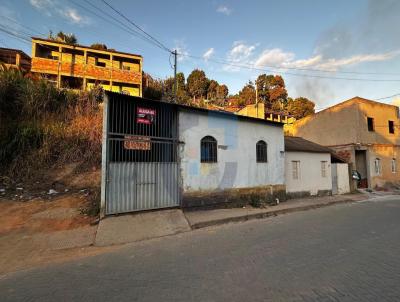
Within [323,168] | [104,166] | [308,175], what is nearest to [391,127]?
[323,168]

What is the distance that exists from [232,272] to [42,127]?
1235 centimetres

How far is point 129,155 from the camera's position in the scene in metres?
8.53

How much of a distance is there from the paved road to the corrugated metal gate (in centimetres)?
236

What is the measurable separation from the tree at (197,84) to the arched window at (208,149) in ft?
109

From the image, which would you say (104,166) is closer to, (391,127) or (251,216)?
(251,216)

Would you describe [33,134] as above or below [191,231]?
above

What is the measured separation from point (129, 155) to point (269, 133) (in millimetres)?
7575

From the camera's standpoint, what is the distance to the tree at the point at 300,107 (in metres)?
43.2

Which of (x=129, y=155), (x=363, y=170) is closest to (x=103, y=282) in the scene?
(x=129, y=155)

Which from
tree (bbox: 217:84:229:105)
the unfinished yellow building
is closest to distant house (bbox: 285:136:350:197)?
the unfinished yellow building

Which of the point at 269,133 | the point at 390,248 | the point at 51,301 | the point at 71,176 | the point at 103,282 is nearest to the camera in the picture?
the point at 51,301

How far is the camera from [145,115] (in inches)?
348

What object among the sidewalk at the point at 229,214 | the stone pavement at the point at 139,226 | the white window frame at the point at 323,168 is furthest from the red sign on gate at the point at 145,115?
the white window frame at the point at 323,168

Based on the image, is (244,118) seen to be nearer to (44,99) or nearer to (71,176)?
(71,176)
